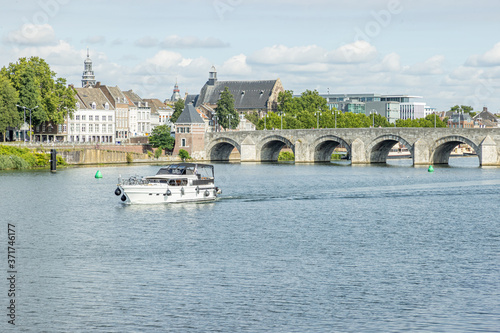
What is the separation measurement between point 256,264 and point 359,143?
87313 mm

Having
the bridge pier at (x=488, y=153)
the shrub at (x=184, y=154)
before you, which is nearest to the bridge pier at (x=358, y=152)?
the bridge pier at (x=488, y=153)

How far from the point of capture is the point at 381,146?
409ft

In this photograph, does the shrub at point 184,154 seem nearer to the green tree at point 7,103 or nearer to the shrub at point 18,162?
the green tree at point 7,103

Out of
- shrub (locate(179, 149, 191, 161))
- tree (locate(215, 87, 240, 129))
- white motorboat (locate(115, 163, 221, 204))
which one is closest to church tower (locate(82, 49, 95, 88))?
tree (locate(215, 87, 240, 129))

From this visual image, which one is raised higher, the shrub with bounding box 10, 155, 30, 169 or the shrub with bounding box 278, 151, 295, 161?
the shrub with bounding box 278, 151, 295, 161

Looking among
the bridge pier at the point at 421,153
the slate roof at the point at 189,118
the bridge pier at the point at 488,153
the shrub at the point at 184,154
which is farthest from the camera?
the slate roof at the point at 189,118

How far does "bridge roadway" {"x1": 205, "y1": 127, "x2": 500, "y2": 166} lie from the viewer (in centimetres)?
10831

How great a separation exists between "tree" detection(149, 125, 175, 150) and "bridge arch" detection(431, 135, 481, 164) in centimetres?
4698

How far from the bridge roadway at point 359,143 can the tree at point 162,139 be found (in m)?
6.68

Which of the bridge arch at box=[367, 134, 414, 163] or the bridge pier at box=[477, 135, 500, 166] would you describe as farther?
the bridge arch at box=[367, 134, 414, 163]

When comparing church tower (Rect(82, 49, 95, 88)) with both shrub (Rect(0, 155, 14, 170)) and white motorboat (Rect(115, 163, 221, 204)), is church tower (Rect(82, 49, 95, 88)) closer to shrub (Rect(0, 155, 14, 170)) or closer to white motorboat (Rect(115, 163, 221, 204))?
shrub (Rect(0, 155, 14, 170))

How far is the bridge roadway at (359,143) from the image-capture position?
355 ft

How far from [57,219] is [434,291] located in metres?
29.0

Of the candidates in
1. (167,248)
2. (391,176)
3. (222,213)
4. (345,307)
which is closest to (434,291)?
(345,307)
